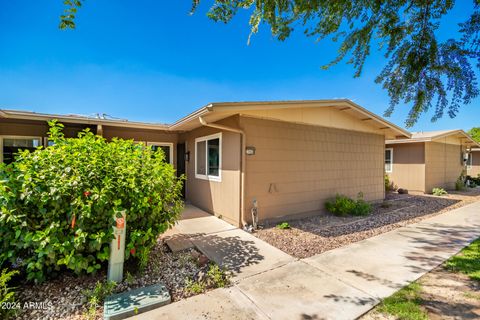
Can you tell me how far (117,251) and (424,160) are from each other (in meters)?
13.6

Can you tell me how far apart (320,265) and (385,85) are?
2.73 metres

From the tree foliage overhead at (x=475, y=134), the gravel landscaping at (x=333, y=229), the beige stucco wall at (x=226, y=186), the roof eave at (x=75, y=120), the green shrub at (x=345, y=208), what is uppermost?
the tree foliage overhead at (x=475, y=134)

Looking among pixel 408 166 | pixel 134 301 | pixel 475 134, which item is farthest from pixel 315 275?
pixel 475 134

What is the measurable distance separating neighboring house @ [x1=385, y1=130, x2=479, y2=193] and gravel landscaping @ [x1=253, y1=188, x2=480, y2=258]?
3.84 metres

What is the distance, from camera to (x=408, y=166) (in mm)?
11133

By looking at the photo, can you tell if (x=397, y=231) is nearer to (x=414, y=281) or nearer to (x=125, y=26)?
(x=414, y=281)

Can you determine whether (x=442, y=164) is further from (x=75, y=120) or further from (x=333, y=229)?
(x=75, y=120)

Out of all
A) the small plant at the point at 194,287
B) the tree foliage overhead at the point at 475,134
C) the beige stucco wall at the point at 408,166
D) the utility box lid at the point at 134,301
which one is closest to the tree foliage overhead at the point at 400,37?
the small plant at the point at 194,287

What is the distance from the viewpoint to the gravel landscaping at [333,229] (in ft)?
13.3

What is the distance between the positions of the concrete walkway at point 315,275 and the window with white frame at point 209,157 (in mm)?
1902

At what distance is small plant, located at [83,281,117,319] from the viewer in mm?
2191

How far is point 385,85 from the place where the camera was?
8.13 feet

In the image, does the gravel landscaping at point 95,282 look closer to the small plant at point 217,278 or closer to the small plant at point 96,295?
the small plant at point 96,295

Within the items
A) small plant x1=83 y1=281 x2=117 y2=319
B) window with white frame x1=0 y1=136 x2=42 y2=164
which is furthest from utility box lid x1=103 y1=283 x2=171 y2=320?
window with white frame x1=0 y1=136 x2=42 y2=164
